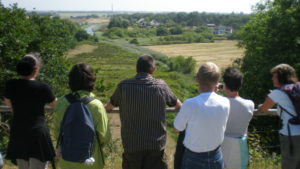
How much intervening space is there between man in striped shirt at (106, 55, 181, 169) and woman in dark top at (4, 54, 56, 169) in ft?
2.41

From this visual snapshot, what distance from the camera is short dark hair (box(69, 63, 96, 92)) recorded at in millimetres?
3424

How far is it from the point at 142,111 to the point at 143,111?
1 centimetres

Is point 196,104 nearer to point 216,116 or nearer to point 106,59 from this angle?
point 216,116

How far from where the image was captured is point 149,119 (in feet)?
12.0

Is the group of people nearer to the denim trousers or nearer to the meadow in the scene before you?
the denim trousers

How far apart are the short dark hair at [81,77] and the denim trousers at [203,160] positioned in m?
1.12

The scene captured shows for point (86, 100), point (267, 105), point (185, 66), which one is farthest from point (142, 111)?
point (185, 66)

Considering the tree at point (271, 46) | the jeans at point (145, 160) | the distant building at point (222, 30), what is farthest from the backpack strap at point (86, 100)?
the distant building at point (222, 30)

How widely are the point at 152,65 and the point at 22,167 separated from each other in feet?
5.48

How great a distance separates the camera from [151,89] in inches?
144

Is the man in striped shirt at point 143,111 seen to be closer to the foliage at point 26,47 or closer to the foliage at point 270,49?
the foliage at point 26,47

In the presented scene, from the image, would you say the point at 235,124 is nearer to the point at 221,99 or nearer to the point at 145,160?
the point at 221,99

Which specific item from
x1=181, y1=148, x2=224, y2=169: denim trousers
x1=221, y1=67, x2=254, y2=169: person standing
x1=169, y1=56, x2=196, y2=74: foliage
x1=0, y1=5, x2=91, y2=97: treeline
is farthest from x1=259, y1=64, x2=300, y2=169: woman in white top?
x1=169, y1=56, x2=196, y2=74: foliage

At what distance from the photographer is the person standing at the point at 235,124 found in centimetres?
357
